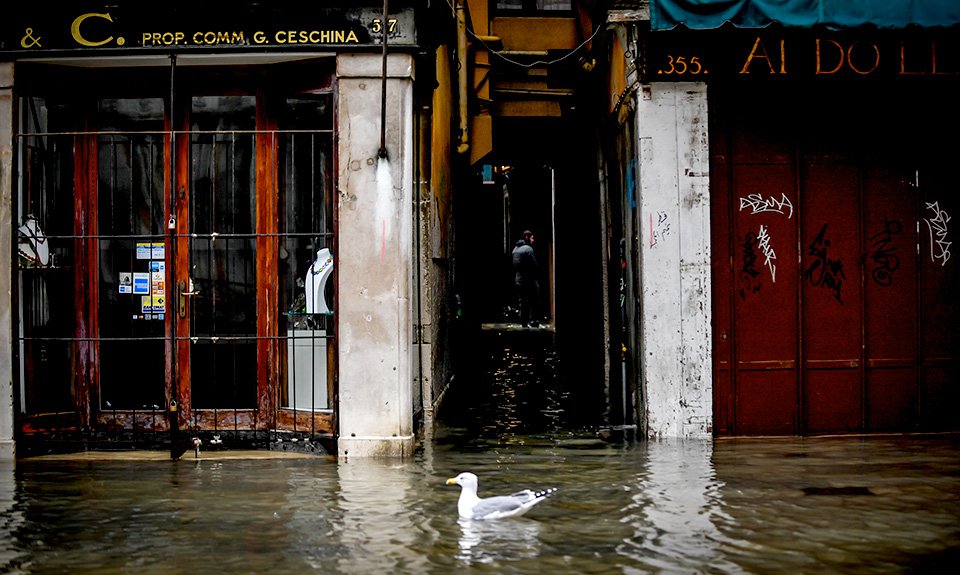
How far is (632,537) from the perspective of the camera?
6.86 metres

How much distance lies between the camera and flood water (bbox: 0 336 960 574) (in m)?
6.35

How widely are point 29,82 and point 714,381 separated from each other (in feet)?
23.7

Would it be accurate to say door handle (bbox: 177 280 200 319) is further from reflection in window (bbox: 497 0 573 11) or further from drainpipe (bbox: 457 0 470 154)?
reflection in window (bbox: 497 0 573 11)

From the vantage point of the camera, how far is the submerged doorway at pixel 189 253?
35.0 feet

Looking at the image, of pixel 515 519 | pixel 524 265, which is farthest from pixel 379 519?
pixel 524 265

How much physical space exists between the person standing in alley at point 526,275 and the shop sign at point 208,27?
1641 cm

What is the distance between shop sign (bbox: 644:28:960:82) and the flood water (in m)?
3.59

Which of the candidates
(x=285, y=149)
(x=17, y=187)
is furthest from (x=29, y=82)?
(x=285, y=149)

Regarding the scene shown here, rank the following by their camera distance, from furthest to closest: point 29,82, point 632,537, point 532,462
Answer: point 29,82 → point 532,462 → point 632,537

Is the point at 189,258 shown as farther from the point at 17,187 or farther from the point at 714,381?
the point at 714,381

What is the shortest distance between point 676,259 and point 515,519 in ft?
13.8

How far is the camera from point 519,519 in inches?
294

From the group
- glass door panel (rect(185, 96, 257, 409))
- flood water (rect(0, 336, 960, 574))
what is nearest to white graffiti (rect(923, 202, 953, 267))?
flood water (rect(0, 336, 960, 574))

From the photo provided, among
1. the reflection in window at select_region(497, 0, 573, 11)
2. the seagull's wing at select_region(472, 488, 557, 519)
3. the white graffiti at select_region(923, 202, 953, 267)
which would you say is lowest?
the seagull's wing at select_region(472, 488, 557, 519)
